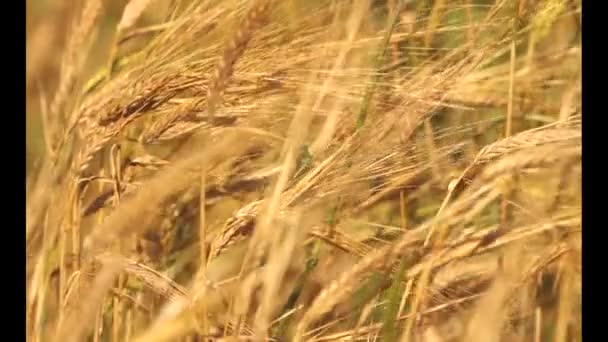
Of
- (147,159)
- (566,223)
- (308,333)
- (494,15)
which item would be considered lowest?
(308,333)

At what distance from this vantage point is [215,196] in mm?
1082

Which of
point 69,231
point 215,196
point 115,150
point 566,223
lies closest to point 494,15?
point 566,223

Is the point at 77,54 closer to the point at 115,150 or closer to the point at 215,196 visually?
the point at 115,150

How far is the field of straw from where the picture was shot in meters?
0.97

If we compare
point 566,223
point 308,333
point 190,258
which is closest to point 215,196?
point 190,258

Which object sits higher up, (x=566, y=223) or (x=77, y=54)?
(x=77, y=54)

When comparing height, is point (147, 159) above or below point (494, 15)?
below

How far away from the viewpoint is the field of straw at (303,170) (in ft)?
3.20

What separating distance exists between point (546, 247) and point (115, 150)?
57 centimetres

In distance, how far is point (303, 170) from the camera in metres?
1.04
